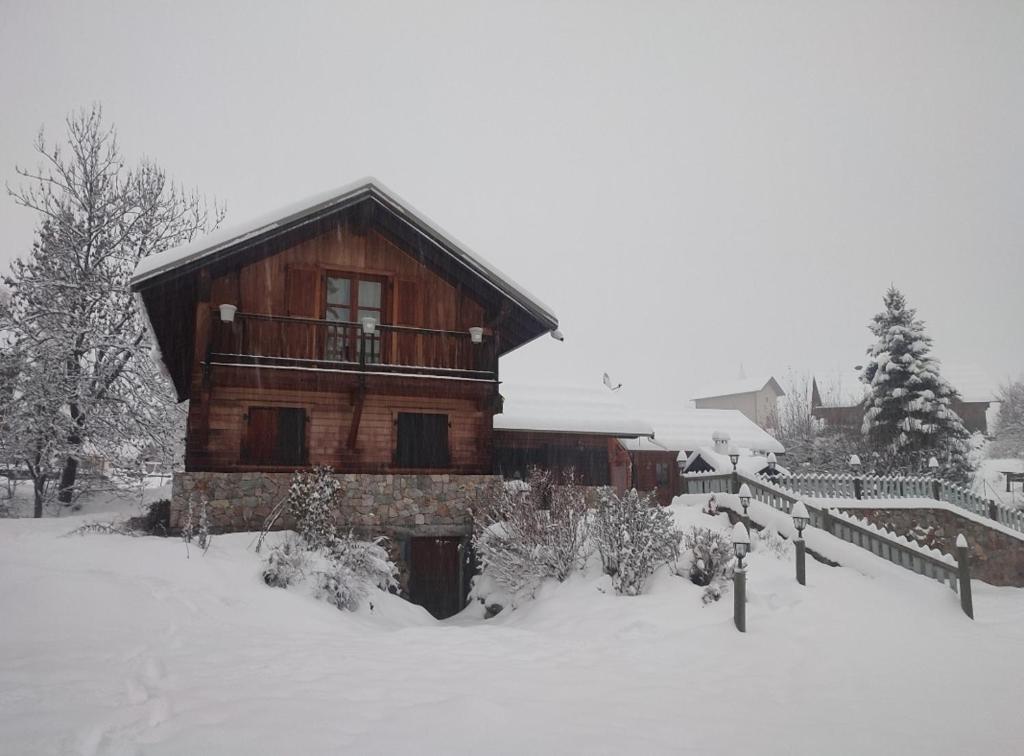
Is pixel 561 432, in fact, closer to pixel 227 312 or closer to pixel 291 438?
pixel 291 438

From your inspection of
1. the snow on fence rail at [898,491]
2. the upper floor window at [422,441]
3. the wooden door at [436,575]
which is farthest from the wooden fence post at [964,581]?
the upper floor window at [422,441]

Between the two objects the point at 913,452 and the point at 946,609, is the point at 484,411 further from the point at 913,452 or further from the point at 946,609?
the point at 913,452

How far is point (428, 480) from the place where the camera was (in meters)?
13.8

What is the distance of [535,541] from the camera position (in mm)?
10961

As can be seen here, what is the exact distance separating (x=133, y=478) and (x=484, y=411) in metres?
11.4

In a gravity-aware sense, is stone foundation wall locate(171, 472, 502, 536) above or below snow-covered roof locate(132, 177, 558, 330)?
below

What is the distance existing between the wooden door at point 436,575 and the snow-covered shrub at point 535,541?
1842 millimetres

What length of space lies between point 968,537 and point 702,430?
1473cm

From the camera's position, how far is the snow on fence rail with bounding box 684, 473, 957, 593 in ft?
33.9

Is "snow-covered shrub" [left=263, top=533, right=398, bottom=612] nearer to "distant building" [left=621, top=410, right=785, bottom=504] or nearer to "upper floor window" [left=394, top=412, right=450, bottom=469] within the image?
"upper floor window" [left=394, top=412, right=450, bottom=469]

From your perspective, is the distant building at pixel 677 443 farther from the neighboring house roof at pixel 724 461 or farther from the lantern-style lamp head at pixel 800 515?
the lantern-style lamp head at pixel 800 515

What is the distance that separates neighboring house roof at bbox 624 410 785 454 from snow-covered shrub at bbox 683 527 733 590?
17805mm

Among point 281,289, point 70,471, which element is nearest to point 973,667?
point 281,289

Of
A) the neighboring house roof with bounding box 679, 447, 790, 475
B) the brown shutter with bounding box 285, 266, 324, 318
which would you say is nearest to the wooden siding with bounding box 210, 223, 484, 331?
the brown shutter with bounding box 285, 266, 324, 318
